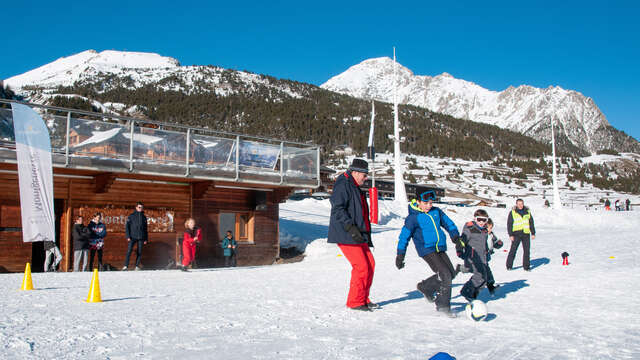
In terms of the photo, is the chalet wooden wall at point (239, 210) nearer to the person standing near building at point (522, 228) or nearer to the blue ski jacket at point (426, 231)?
the person standing near building at point (522, 228)

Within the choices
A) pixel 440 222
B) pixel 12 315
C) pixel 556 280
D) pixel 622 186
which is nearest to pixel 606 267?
pixel 556 280

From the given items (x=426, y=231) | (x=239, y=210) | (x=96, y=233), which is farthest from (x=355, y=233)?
(x=239, y=210)

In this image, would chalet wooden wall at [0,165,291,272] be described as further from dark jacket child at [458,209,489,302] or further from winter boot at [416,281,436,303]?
winter boot at [416,281,436,303]

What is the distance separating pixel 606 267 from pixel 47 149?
13.7 metres

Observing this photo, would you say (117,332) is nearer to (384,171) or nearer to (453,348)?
(453,348)

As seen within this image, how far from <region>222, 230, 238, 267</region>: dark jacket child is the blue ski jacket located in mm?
10675

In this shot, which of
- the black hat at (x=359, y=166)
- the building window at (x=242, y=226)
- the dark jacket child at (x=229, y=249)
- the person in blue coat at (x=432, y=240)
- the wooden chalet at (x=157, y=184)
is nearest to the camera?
the person in blue coat at (x=432, y=240)

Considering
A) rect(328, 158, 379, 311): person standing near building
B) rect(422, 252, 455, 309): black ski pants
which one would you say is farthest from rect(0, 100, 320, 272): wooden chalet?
rect(422, 252, 455, 309): black ski pants

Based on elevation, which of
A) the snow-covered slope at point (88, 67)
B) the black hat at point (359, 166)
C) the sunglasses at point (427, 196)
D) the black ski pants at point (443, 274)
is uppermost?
the snow-covered slope at point (88, 67)

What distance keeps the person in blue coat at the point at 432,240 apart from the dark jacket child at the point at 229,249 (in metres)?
10.7

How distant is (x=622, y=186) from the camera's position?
6606 centimetres

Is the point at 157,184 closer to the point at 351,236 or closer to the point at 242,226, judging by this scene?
the point at 242,226

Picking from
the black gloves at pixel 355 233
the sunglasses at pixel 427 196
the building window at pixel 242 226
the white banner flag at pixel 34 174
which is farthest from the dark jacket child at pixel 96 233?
the sunglasses at pixel 427 196

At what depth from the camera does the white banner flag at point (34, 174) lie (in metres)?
11.7
